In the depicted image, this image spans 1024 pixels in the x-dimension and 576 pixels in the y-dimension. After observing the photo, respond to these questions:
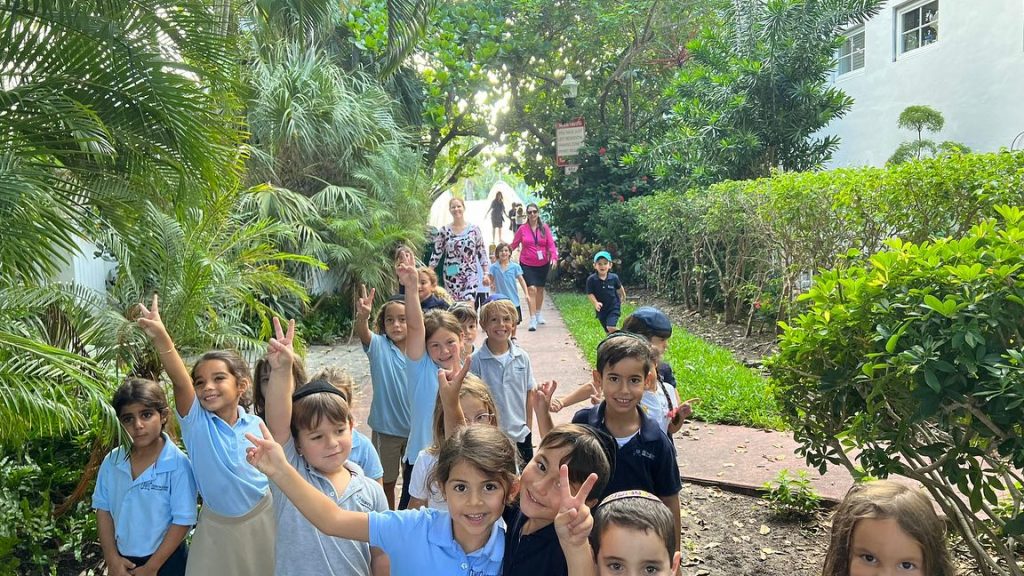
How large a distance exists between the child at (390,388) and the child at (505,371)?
438mm

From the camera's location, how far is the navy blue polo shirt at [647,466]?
9.78 ft

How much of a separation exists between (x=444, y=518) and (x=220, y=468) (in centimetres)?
113

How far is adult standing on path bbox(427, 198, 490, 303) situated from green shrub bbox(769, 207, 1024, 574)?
5.70 meters

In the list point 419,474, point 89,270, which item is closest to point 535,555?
point 419,474

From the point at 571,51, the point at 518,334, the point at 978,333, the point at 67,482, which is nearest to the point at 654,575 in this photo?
the point at 978,333

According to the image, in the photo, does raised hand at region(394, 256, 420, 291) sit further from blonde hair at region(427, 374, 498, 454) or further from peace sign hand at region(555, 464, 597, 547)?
peace sign hand at region(555, 464, 597, 547)

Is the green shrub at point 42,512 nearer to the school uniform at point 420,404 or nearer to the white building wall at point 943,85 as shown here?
the school uniform at point 420,404

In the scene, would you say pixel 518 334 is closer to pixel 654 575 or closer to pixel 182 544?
pixel 182 544

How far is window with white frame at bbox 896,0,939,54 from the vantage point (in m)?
13.0

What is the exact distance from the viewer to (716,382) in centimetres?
763

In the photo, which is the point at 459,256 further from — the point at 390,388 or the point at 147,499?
the point at 147,499

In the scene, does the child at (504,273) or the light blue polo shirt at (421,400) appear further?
the child at (504,273)

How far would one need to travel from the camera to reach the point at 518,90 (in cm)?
2102

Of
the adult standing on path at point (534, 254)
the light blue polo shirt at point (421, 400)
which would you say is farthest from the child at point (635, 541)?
the adult standing on path at point (534, 254)
